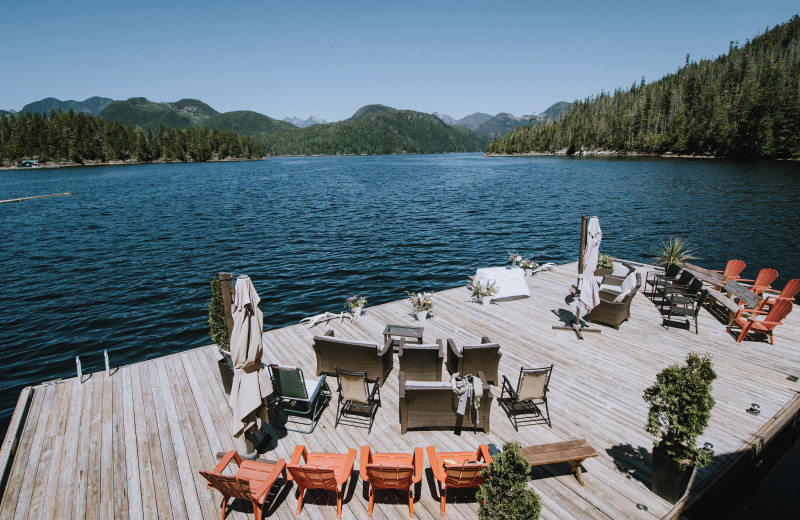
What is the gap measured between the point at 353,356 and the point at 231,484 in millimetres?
3673

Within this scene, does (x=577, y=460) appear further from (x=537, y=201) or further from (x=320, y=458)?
(x=537, y=201)

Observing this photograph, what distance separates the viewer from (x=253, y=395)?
6.07 metres

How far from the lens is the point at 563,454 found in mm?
5605

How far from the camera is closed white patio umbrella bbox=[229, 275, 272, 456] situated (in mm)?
5918

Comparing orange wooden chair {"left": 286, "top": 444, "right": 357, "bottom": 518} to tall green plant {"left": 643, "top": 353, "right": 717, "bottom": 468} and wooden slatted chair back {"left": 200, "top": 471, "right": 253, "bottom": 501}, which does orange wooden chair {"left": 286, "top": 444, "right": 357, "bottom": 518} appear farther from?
tall green plant {"left": 643, "top": 353, "right": 717, "bottom": 468}

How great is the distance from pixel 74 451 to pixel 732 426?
40.7 ft

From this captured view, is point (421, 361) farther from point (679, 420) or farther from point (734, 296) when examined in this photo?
point (734, 296)

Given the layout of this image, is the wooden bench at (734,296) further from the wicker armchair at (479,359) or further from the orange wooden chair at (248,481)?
the orange wooden chair at (248,481)

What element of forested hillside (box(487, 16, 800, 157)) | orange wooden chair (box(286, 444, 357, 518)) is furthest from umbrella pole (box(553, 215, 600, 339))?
forested hillside (box(487, 16, 800, 157))

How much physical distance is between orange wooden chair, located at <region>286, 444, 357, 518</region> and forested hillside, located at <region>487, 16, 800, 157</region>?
122m

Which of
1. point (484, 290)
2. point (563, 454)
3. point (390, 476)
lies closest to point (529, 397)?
point (563, 454)

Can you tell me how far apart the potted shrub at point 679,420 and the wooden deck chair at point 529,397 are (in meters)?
1.84

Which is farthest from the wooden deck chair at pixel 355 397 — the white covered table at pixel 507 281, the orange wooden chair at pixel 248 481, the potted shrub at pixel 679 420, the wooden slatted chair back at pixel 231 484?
the white covered table at pixel 507 281

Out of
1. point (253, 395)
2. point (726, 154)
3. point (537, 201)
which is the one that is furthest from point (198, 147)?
point (726, 154)
